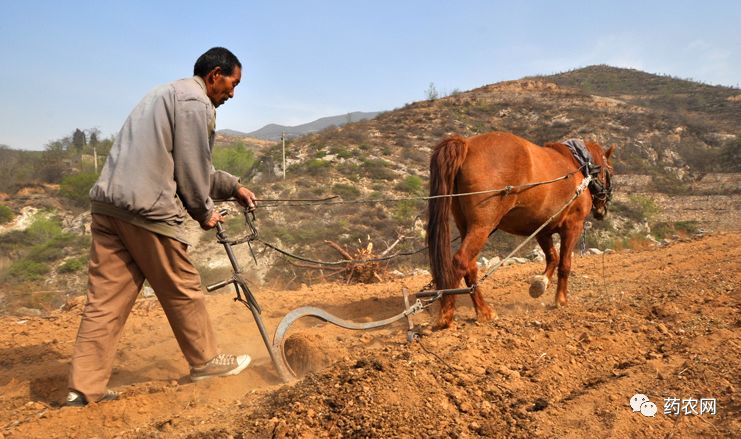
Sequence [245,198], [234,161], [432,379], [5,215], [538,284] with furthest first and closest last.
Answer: [234,161]
[5,215]
[538,284]
[245,198]
[432,379]

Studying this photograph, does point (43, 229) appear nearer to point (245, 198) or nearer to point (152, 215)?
point (245, 198)

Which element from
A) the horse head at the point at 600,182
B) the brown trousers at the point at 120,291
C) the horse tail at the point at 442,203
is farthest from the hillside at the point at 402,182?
the horse head at the point at 600,182

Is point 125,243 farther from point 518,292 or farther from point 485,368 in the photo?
point 518,292

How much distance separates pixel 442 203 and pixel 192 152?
7.59 feet

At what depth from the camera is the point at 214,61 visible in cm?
338

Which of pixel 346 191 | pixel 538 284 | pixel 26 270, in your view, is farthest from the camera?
pixel 346 191

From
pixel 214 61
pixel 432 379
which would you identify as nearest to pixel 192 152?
pixel 214 61

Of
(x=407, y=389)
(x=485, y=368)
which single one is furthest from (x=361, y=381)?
(x=485, y=368)

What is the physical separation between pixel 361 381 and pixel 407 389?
0.26 metres

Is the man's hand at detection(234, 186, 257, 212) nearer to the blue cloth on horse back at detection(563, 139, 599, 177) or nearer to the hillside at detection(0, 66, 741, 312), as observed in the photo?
the hillside at detection(0, 66, 741, 312)

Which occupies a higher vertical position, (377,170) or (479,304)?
(377,170)

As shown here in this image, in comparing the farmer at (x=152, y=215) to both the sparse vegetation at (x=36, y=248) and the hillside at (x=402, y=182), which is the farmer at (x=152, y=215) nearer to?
the hillside at (x=402, y=182)

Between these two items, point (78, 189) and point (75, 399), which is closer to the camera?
point (75, 399)

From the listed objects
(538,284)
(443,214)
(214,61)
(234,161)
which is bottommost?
(538,284)
